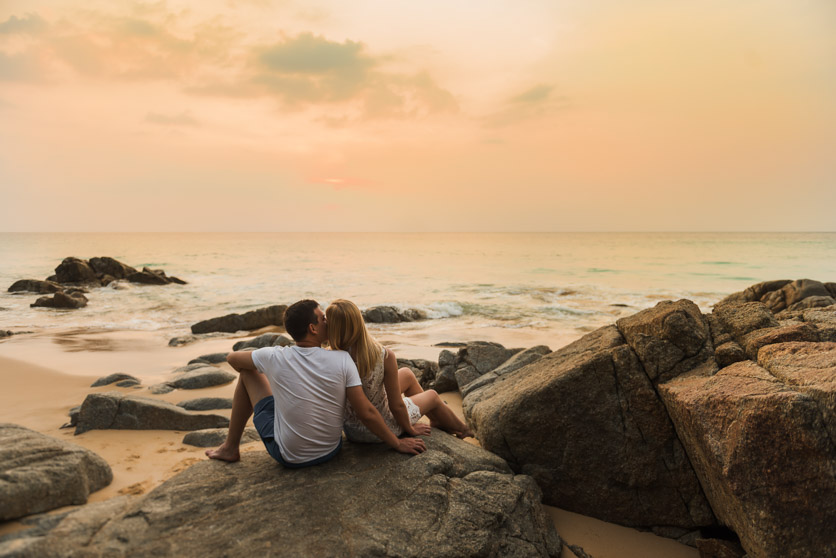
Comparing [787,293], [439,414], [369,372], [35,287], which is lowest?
[35,287]

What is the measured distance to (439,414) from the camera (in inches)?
210

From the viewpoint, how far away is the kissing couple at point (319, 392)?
13.8ft

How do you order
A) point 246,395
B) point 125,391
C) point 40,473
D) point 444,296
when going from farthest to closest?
point 444,296 → point 125,391 → point 246,395 → point 40,473

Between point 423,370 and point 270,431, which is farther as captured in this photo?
point 423,370

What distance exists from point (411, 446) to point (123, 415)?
160 inches

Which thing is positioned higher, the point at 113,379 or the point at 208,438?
the point at 208,438

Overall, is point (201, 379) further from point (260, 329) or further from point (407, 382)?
point (260, 329)

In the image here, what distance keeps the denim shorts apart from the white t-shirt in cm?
5

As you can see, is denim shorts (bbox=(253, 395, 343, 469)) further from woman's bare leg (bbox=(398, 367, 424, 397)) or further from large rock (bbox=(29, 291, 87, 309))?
large rock (bbox=(29, 291, 87, 309))

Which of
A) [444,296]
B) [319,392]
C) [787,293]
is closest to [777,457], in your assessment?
[319,392]

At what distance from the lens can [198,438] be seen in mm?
5918

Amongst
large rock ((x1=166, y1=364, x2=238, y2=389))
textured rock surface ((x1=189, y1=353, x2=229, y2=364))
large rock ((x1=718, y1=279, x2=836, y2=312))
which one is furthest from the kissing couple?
large rock ((x1=718, y1=279, x2=836, y2=312))

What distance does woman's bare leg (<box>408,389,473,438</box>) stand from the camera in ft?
17.2

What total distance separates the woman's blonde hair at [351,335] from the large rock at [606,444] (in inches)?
58.6
